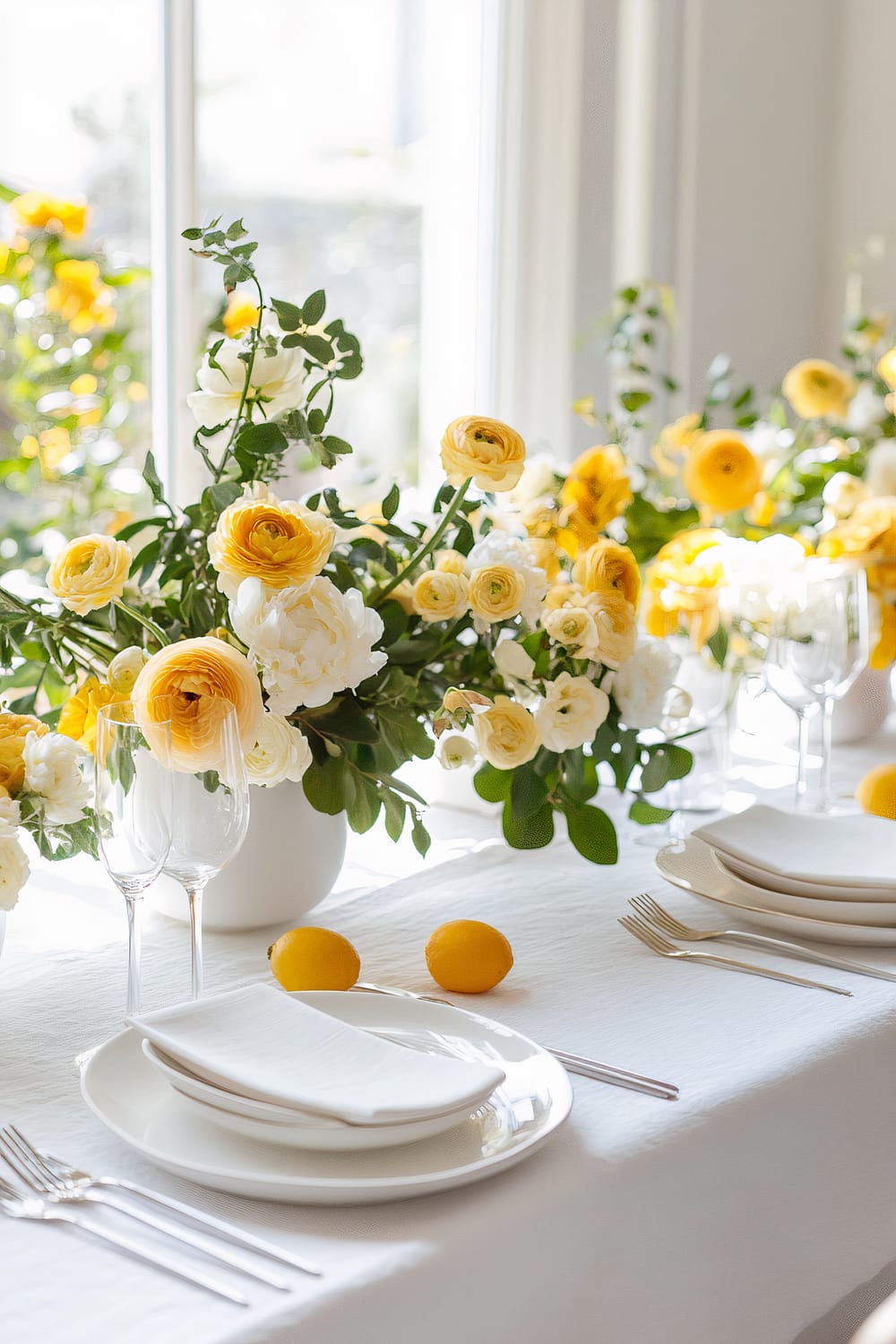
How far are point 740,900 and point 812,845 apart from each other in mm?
108

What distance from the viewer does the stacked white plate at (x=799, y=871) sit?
3.39 ft

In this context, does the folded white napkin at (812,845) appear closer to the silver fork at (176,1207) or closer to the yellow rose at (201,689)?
the yellow rose at (201,689)

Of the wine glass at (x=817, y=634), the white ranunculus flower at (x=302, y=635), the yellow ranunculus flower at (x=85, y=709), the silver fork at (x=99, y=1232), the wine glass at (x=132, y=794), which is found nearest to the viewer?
the silver fork at (x=99, y=1232)

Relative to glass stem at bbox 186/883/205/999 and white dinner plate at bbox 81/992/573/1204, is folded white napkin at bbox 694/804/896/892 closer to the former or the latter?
white dinner plate at bbox 81/992/573/1204

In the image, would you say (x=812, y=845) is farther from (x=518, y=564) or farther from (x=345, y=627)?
(x=345, y=627)

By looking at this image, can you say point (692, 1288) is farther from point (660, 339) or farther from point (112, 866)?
point (660, 339)

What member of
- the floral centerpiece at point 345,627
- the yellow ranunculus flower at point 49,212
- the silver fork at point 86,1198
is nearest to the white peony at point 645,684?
the floral centerpiece at point 345,627

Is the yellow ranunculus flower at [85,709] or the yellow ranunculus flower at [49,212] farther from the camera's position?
the yellow ranunculus flower at [49,212]

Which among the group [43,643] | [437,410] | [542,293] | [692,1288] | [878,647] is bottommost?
[692,1288]

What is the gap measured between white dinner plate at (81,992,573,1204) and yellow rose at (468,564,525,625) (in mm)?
318

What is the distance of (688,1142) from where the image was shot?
2.47ft

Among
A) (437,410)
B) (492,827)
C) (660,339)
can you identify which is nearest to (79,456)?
(437,410)

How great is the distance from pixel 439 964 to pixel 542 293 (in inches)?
57.4

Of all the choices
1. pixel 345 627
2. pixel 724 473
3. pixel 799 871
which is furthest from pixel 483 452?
pixel 724 473
